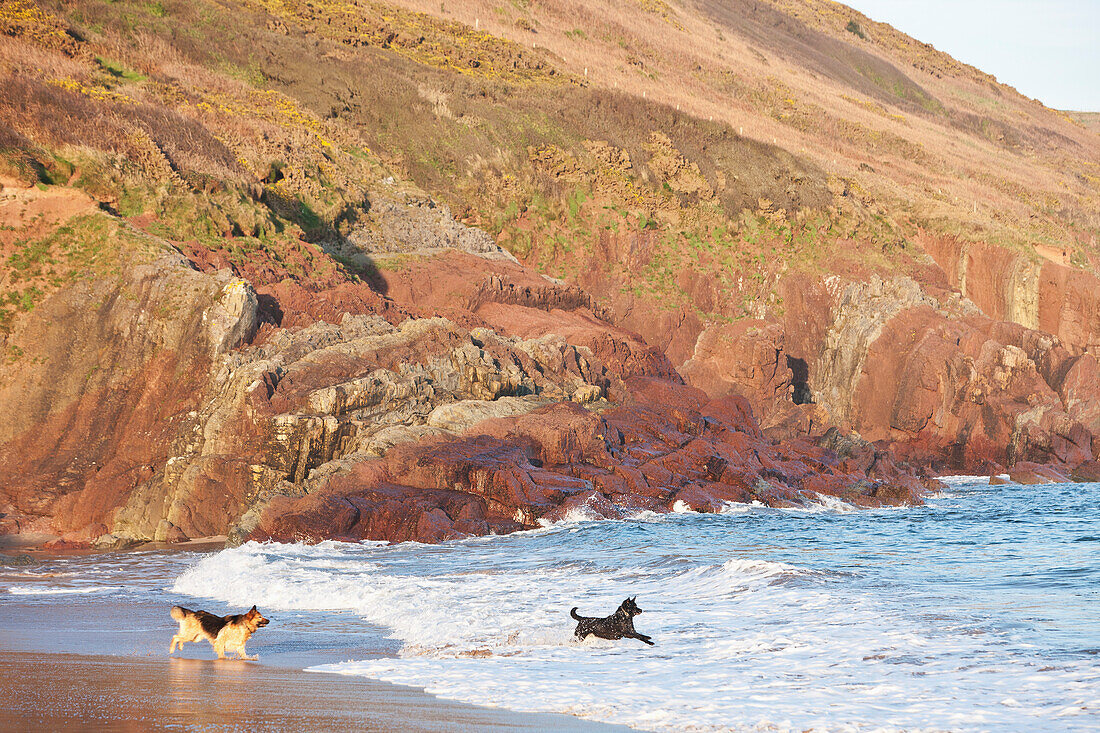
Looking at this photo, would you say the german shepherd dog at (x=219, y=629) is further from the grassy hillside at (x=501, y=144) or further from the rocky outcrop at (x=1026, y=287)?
the rocky outcrop at (x=1026, y=287)

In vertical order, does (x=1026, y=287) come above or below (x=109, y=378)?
above

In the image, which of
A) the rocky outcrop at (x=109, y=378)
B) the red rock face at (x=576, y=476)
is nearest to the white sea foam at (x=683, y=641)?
the red rock face at (x=576, y=476)

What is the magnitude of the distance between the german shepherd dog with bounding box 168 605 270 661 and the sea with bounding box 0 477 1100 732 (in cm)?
37

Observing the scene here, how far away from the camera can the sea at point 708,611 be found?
693 cm

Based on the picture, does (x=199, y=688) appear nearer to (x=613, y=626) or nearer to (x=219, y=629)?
(x=219, y=629)

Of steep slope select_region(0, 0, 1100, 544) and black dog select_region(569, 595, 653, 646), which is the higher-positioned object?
steep slope select_region(0, 0, 1100, 544)

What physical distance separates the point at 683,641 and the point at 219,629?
4.52 meters

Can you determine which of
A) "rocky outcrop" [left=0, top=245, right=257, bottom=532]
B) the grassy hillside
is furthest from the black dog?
the grassy hillside

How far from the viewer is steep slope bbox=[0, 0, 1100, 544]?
21.0 m

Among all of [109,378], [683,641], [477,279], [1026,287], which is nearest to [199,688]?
[683,641]

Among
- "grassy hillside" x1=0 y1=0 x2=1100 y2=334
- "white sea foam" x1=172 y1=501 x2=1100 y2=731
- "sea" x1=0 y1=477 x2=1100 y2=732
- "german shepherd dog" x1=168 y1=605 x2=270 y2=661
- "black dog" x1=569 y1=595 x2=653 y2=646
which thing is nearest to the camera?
"white sea foam" x1=172 y1=501 x2=1100 y2=731

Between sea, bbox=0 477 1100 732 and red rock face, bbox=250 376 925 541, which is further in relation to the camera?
red rock face, bbox=250 376 925 541

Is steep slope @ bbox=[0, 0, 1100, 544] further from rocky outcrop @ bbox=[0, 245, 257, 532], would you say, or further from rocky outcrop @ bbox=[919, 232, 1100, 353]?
rocky outcrop @ bbox=[919, 232, 1100, 353]

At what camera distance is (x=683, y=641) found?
931 cm
